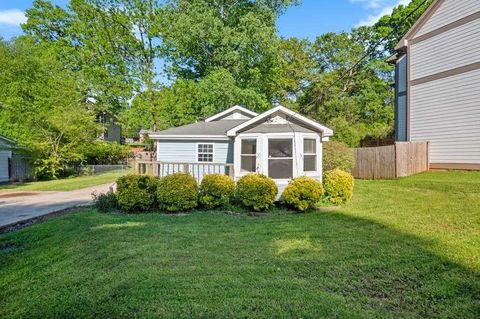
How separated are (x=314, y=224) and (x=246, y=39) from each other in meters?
18.7

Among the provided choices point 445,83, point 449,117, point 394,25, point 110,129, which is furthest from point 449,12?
point 110,129

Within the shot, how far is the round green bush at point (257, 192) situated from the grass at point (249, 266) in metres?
0.95

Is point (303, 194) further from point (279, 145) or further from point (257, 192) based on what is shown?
point (279, 145)

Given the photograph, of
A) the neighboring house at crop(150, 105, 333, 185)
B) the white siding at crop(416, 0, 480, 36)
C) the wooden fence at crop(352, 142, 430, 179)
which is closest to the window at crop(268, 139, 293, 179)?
the neighboring house at crop(150, 105, 333, 185)

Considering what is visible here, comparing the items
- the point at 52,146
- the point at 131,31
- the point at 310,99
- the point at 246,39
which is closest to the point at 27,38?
the point at 131,31

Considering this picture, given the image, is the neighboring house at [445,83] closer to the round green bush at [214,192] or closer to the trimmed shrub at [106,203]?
the round green bush at [214,192]

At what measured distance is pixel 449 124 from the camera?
46.8ft

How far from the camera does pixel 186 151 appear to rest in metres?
14.7

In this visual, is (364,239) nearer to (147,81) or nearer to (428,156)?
(428,156)

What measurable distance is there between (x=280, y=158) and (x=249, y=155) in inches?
44.3

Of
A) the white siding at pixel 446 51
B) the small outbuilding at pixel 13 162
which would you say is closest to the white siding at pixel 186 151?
the white siding at pixel 446 51

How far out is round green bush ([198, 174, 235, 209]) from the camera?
31.4ft

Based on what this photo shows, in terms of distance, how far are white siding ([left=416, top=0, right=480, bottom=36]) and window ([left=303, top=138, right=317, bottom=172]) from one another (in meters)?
9.61

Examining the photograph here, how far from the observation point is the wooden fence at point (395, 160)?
14219 millimetres
